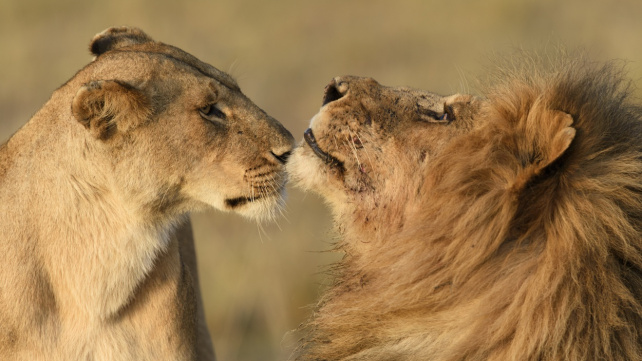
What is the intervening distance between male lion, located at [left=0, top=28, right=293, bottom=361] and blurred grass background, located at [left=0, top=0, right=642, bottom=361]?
8.45 ft

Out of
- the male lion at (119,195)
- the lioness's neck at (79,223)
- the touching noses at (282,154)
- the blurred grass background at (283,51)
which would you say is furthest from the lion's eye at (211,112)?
the blurred grass background at (283,51)

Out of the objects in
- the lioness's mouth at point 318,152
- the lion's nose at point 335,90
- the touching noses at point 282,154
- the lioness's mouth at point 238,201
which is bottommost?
the lioness's mouth at point 238,201

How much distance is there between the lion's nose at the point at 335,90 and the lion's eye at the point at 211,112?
48cm

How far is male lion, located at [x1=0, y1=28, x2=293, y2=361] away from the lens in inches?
127

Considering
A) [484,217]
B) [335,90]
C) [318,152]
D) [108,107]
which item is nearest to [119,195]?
[108,107]

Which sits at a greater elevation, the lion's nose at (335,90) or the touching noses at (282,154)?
the lion's nose at (335,90)

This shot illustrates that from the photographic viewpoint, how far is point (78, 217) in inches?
129

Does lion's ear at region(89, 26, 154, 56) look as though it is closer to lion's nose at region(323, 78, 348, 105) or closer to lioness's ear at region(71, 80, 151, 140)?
lioness's ear at region(71, 80, 151, 140)

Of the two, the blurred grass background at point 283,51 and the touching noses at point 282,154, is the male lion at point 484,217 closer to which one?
the touching noses at point 282,154

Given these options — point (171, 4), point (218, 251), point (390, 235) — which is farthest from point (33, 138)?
point (171, 4)

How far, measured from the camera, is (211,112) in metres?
3.39

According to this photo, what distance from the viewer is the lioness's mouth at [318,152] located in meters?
3.01

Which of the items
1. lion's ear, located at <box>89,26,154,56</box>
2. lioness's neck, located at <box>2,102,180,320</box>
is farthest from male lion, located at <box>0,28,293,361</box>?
lion's ear, located at <box>89,26,154,56</box>

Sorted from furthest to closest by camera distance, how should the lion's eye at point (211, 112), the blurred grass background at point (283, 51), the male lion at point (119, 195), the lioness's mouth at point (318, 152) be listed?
1. the blurred grass background at point (283, 51)
2. the lion's eye at point (211, 112)
3. the male lion at point (119, 195)
4. the lioness's mouth at point (318, 152)
